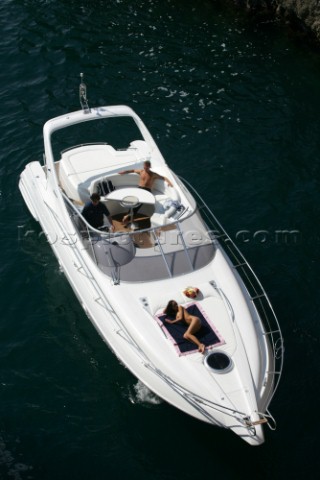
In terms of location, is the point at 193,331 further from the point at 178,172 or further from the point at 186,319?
the point at 178,172

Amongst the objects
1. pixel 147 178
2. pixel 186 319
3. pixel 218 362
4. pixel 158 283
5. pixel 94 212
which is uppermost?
pixel 147 178

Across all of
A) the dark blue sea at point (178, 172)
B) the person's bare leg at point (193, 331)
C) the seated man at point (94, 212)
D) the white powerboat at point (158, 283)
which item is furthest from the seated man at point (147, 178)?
the person's bare leg at point (193, 331)

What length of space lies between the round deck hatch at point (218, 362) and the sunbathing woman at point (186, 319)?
0.25 meters

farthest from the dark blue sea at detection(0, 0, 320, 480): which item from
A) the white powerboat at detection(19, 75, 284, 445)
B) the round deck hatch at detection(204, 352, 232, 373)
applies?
the round deck hatch at detection(204, 352, 232, 373)

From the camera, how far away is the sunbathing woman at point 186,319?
41.3 feet

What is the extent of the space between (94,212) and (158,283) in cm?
278

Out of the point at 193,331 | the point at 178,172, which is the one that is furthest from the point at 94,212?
the point at 178,172

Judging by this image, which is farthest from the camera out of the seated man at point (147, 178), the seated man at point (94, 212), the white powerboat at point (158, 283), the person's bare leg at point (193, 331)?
the seated man at point (147, 178)

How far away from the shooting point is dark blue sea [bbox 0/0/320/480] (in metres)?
12.6

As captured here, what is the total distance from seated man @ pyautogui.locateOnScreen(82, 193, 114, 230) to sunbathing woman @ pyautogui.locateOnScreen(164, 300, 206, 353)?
3142 mm

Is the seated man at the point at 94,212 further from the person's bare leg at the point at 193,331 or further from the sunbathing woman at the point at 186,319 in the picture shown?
the person's bare leg at the point at 193,331

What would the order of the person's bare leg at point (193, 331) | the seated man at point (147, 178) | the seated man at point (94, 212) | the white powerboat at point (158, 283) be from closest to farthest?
the white powerboat at point (158, 283) < the person's bare leg at point (193, 331) < the seated man at point (94, 212) < the seated man at point (147, 178)

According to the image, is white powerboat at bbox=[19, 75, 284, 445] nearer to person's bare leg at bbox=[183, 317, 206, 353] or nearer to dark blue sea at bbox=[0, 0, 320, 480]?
person's bare leg at bbox=[183, 317, 206, 353]

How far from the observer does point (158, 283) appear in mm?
13734
